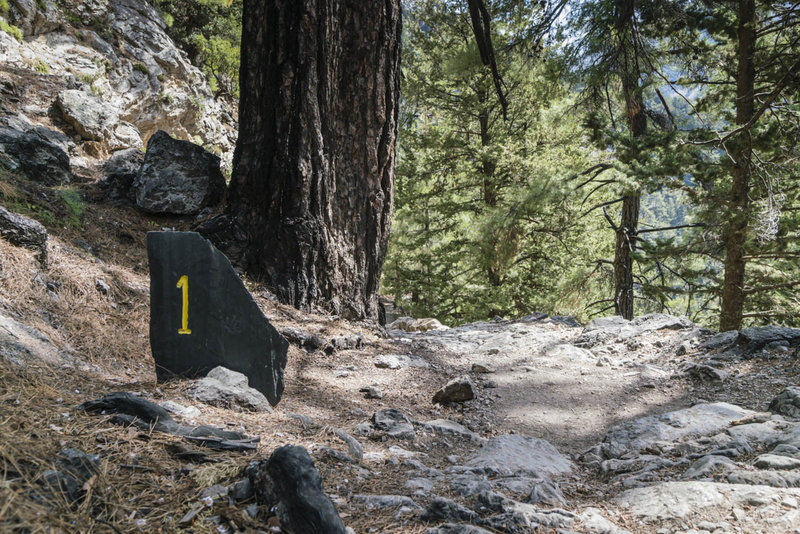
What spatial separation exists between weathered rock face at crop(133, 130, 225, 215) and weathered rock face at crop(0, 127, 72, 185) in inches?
27.8

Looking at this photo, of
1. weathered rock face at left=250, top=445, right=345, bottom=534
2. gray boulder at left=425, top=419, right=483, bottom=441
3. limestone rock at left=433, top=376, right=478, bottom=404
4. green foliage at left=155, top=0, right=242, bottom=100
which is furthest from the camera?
green foliage at left=155, top=0, right=242, bottom=100

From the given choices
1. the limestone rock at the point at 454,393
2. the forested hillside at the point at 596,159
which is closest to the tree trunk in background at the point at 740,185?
the forested hillside at the point at 596,159

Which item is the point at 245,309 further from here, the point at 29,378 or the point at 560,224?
the point at 560,224

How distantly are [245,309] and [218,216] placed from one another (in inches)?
94.7

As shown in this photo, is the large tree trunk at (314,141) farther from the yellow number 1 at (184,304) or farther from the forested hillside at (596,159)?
the yellow number 1 at (184,304)

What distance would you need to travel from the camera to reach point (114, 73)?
29.1 feet

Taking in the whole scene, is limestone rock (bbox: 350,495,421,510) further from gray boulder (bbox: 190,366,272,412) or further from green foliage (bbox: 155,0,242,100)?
green foliage (bbox: 155,0,242,100)

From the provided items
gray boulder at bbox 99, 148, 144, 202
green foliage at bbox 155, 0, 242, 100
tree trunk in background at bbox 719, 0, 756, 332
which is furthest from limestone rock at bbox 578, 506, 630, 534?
green foliage at bbox 155, 0, 242, 100

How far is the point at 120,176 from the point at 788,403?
641 cm

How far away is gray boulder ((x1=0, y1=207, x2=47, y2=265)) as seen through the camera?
315 cm

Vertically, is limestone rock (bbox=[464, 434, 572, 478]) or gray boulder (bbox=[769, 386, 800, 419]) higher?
gray boulder (bbox=[769, 386, 800, 419])

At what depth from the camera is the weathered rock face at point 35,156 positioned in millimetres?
4594

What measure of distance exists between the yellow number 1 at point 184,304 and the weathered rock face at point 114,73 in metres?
4.96

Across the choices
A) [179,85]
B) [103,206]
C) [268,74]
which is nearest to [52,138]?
[103,206]
